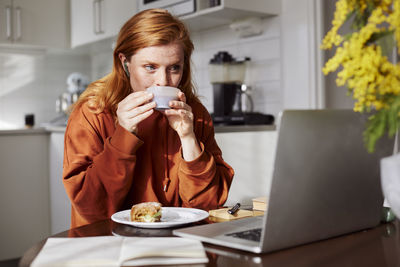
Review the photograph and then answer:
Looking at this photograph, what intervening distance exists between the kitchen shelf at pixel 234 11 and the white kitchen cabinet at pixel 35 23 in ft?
4.86

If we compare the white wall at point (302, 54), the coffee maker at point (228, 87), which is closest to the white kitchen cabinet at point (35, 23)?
the coffee maker at point (228, 87)

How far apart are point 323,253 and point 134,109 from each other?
23.5 inches

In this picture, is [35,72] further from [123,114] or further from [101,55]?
[123,114]

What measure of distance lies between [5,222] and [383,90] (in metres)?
2.89

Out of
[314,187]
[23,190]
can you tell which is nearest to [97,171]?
[314,187]

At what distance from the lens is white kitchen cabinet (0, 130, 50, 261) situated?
309cm

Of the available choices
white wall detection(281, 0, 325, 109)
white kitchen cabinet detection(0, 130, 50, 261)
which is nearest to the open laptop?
white wall detection(281, 0, 325, 109)

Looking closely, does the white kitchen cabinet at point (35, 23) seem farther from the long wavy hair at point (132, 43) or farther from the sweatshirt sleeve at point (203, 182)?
the sweatshirt sleeve at point (203, 182)

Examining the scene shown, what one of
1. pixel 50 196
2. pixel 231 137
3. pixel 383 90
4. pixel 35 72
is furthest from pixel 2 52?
pixel 383 90

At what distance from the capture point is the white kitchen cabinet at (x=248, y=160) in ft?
8.38

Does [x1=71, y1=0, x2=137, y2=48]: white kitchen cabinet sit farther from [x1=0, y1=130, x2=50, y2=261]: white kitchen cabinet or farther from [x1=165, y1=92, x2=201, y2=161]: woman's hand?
[x1=165, y1=92, x2=201, y2=161]: woman's hand

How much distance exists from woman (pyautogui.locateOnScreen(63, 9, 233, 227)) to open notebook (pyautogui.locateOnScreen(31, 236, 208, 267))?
1.48 feet

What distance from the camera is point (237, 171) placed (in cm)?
258

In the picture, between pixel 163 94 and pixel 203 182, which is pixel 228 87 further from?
pixel 163 94
